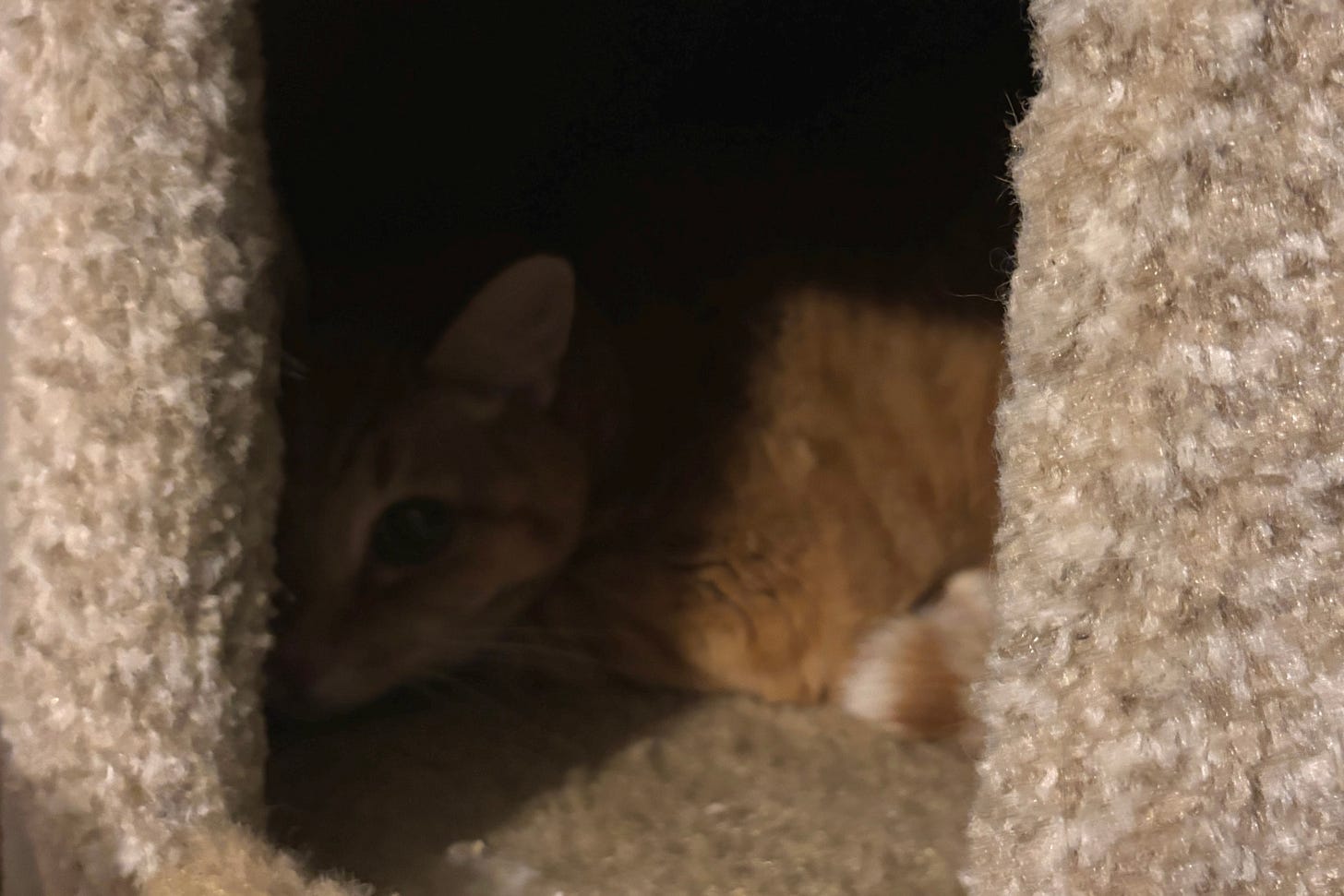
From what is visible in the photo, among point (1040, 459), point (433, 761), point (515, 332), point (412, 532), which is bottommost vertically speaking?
point (433, 761)

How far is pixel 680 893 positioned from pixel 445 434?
0.58 metres

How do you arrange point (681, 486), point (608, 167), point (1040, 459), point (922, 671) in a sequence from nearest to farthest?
point (1040, 459)
point (922, 671)
point (681, 486)
point (608, 167)

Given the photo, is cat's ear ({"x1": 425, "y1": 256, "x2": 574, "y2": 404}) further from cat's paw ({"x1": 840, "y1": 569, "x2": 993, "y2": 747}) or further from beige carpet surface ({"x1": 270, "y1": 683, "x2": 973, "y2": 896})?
cat's paw ({"x1": 840, "y1": 569, "x2": 993, "y2": 747})

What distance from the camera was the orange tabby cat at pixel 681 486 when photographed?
121cm

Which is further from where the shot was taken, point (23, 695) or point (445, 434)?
point (445, 434)

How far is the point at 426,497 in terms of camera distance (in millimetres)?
1219

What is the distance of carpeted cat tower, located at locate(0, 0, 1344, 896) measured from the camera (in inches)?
23.7

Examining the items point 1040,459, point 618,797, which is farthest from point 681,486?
point 1040,459

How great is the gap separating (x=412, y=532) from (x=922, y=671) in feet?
1.87

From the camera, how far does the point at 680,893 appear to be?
870 mm

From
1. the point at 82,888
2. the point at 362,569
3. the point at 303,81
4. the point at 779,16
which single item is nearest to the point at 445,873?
the point at 82,888

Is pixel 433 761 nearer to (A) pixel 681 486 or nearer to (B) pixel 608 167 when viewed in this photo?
(A) pixel 681 486

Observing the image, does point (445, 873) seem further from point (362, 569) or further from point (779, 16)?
point (779, 16)

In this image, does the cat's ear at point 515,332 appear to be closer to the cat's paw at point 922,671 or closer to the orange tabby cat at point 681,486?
the orange tabby cat at point 681,486
